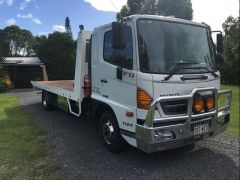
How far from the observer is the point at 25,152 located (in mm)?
6492

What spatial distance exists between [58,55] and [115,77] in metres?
23.6

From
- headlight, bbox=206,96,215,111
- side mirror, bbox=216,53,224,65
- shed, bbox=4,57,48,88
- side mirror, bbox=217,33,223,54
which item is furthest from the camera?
shed, bbox=4,57,48,88

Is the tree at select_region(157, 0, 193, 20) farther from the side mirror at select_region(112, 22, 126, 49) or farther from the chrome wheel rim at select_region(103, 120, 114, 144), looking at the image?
the side mirror at select_region(112, 22, 126, 49)

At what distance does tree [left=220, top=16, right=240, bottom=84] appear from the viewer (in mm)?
40094

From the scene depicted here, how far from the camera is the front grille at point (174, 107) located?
Answer: 5074 millimetres

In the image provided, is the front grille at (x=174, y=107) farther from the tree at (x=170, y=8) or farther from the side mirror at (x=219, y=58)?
the tree at (x=170, y=8)

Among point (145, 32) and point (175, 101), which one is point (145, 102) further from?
point (145, 32)

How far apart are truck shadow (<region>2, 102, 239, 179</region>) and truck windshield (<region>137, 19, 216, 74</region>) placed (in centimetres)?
175

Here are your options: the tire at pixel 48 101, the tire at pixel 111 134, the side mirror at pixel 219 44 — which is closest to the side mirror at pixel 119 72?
the tire at pixel 111 134

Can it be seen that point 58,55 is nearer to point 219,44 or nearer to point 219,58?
point 219,44

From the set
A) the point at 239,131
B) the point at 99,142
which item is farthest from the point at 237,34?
the point at 99,142

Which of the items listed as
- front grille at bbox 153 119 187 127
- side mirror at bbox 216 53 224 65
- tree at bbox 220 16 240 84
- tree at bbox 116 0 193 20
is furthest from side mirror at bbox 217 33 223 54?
tree at bbox 220 16 240 84

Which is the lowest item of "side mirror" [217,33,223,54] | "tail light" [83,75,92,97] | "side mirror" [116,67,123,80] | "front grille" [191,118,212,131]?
"front grille" [191,118,212,131]

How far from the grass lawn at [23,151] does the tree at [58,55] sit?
18525 millimetres
